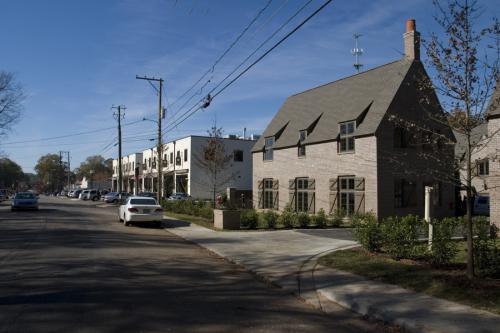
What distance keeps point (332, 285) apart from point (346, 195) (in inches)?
711

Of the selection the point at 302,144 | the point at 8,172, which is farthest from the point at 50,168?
the point at 302,144

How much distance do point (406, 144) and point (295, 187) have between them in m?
8.15

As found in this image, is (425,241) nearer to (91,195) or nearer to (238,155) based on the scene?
(238,155)

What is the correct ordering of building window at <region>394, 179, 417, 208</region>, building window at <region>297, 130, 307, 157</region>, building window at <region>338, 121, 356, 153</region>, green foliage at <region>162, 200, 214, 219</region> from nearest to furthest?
building window at <region>394, 179, 417, 208</region>
building window at <region>338, 121, 356, 153</region>
green foliage at <region>162, 200, 214, 219</region>
building window at <region>297, 130, 307, 157</region>

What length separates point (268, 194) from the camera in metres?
35.9

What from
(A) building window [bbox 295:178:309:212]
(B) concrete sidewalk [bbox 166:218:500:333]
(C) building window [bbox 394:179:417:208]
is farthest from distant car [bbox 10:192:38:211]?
(C) building window [bbox 394:179:417:208]

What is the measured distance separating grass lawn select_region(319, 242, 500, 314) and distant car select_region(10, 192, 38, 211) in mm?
28406

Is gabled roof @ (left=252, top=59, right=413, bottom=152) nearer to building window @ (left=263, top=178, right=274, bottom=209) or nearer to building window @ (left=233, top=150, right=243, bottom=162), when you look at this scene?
building window @ (left=263, top=178, right=274, bottom=209)

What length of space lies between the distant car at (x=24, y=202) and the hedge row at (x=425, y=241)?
1126 inches

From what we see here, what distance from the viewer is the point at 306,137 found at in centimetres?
3142

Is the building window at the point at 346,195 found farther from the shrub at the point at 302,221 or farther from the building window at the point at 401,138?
the shrub at the point at 302,221

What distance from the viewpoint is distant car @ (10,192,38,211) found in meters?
34.5

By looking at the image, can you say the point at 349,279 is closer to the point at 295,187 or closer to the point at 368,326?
the point at 368,326

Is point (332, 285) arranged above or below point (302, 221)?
below
